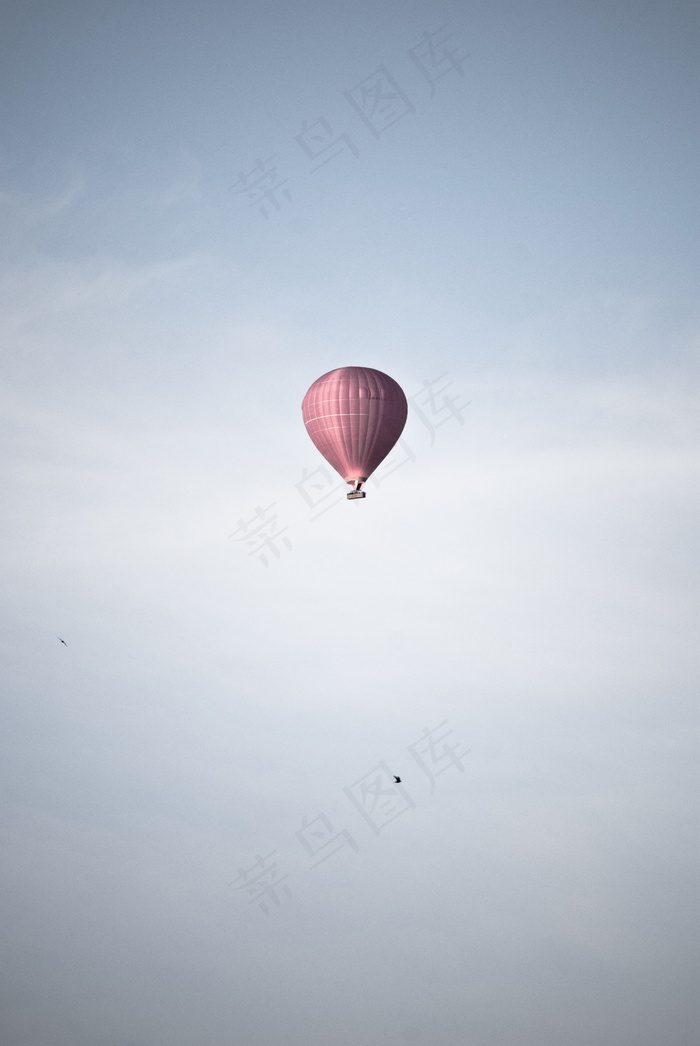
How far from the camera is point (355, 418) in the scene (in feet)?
238

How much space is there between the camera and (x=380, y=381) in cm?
7375

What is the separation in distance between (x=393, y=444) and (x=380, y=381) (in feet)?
16.9

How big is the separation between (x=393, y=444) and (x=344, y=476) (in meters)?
4.71

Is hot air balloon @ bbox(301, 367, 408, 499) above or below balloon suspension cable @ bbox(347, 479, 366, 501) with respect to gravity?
above

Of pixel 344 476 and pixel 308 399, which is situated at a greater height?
pixel 308 399

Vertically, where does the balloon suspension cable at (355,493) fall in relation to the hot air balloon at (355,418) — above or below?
below

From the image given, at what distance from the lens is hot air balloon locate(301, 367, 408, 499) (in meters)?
72.5

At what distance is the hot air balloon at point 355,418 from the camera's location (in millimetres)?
72500

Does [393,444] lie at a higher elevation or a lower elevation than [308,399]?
lower

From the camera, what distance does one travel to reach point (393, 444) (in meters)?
75.1

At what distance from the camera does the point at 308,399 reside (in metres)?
74.6
